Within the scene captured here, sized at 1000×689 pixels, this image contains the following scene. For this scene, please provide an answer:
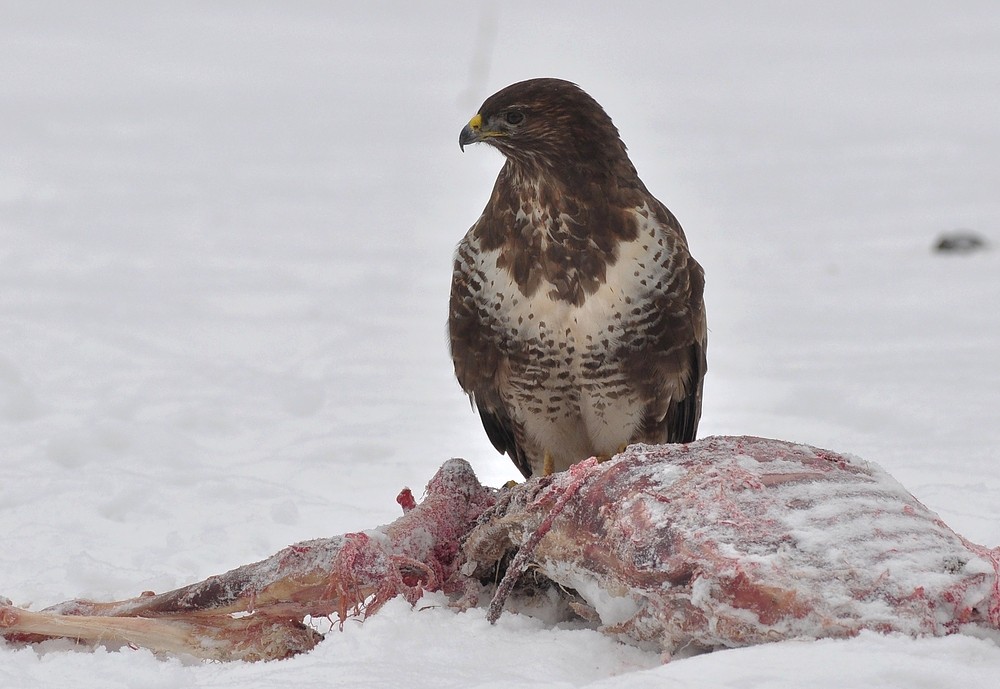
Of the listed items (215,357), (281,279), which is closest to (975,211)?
(281,279)

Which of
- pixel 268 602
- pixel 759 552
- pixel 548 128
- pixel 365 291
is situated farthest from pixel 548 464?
pixel 365 291

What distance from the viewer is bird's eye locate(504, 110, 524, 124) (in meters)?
4.68

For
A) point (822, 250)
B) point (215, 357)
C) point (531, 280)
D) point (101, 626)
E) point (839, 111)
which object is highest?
point (839, 111)

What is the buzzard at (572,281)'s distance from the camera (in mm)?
4523

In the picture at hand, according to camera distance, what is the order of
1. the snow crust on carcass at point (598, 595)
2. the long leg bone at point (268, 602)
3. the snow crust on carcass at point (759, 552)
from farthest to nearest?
1. the long leg bone at point (268, 602)
2. the snow crust on carcass at point (598, 595)
3. the snow crust on carcass at point (759, 552)

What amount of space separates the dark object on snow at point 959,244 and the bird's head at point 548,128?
17.0 feet

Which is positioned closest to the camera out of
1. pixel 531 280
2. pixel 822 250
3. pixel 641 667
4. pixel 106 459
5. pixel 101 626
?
pixel 641 667

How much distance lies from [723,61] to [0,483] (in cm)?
1205

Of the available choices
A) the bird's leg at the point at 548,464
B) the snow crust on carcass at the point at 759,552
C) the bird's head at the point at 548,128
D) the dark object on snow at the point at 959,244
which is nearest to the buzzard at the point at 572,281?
the bird's head at the point at 548,128

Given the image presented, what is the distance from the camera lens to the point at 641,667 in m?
3.10

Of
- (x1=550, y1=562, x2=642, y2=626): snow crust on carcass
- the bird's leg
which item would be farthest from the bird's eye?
(x1=550, y1=562, x2=642, y2=626): snow crust on carcass

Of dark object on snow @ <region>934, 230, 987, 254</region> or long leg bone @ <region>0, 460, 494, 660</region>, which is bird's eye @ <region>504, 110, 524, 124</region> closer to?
long leg bone @ <region>0, 460, 494, 660</region>

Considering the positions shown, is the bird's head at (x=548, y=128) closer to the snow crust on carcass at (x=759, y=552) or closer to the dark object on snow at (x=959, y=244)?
the snow crust on carcass at (x=759, y=552)

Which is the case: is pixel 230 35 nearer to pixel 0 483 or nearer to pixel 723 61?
pixel 723 61
